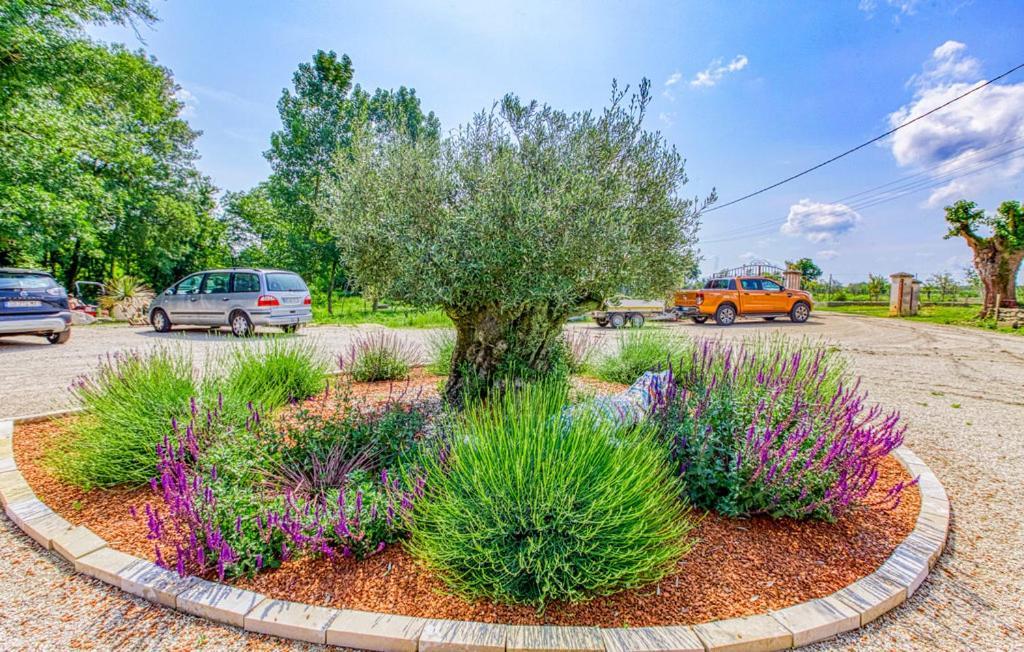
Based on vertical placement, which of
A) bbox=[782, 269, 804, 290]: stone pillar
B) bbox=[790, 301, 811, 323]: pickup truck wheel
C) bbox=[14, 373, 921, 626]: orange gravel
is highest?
bbox=[782, 269, 804, 290]: stone pillar

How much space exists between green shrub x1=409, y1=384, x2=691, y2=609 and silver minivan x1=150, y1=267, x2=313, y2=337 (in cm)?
973

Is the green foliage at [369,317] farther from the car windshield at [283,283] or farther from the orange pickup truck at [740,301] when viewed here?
the orange pickup truck at [740,301]

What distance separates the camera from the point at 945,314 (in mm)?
18453

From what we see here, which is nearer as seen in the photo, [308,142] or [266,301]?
[266,301]

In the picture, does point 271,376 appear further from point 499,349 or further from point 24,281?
point 24,281

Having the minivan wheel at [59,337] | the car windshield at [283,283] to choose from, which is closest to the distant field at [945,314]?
the car windshield at [283,283]

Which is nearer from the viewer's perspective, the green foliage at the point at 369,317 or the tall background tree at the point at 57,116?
the tall background tree at the point at 57,116

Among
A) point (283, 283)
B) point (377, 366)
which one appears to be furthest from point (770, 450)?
point (283, 283)

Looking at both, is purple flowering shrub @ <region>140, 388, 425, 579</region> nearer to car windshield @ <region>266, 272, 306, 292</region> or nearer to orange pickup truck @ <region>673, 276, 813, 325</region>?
car windshield @ <region>266, 272, 306, 292</region>

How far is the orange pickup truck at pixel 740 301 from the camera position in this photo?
16281 millimetres

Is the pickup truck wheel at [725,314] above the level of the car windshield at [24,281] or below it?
below

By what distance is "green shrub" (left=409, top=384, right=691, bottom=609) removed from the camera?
169cm

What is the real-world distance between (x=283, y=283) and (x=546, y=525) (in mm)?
10703

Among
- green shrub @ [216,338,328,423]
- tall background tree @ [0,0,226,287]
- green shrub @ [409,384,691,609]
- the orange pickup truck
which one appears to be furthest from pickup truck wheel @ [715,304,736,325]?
tall background tree @ [0,0,226,287]
